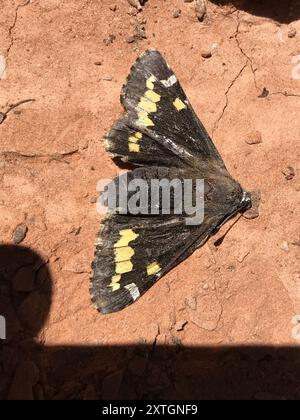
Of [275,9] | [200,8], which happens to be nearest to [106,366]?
[200,8]

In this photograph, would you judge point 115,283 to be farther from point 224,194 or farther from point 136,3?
point 136,3

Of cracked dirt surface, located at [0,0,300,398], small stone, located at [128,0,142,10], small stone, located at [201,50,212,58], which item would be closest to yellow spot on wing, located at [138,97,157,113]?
cracked dirt surface, located at [0,0,300,398]

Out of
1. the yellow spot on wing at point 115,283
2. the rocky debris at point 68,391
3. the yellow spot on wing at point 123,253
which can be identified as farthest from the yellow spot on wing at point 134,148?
the rocky debris at point 68,391

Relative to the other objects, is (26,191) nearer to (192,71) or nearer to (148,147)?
(148,147)

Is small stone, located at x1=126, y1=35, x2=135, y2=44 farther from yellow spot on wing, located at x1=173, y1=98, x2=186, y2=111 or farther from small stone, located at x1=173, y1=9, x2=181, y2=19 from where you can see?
yellow spot on wing, located at x1=173, y1=98, x2=186, y2=111
